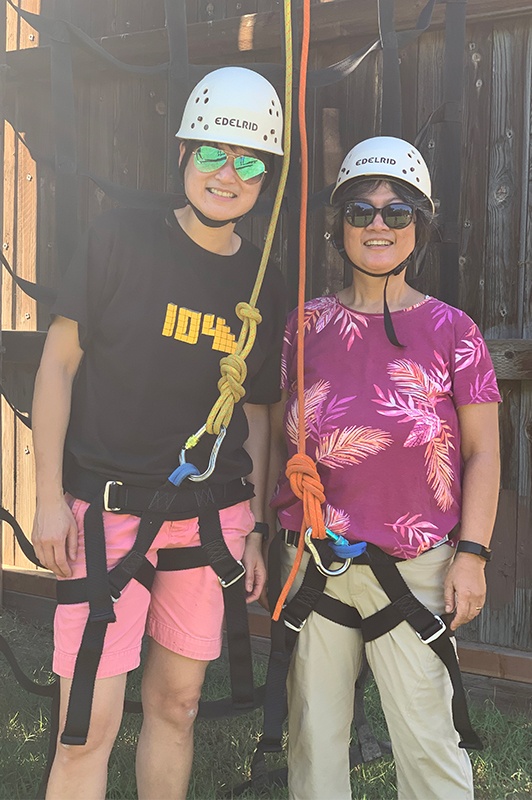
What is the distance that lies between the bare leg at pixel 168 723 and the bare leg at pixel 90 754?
181 millimetres

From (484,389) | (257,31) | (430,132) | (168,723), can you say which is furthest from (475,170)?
(168,723)

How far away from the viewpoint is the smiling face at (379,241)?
2420 mm

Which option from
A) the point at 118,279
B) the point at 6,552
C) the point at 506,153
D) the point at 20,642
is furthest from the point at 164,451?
the point at 6,552

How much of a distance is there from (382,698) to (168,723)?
63 centimetres

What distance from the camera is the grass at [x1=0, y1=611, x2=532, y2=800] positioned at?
309cm

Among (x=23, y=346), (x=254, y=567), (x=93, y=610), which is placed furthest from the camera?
(x=23, y=346)

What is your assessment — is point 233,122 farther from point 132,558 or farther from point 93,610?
point 93,610

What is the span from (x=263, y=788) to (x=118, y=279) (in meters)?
2.01

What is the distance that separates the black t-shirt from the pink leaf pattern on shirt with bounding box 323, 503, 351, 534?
39 cm

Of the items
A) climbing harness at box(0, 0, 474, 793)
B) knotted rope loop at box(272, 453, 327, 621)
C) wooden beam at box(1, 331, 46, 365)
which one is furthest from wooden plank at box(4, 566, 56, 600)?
knotted rope loop at box(272, 453, 327, 621)

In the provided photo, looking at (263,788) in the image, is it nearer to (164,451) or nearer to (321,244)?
(164,451)

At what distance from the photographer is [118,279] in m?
2.27

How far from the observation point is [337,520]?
2379mm

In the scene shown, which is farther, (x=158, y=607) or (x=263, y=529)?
(x=263, y=529)
